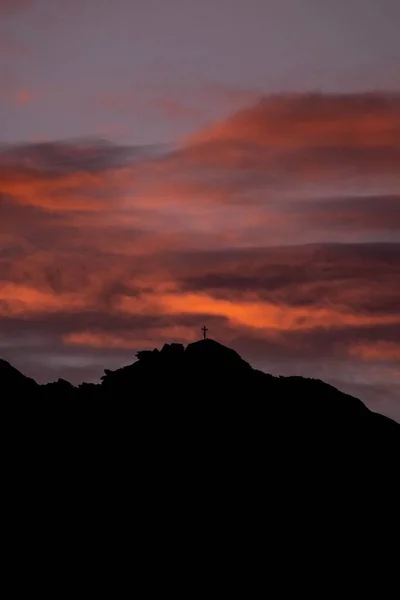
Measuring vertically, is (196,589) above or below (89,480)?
below

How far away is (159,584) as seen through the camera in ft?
593

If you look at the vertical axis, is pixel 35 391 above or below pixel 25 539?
above

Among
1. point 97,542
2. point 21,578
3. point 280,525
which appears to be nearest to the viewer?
point 21,578

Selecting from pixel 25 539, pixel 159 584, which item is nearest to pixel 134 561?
pixel 159 584

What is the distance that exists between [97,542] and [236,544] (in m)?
22.8

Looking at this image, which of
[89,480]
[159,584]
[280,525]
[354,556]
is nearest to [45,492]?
[89,480]

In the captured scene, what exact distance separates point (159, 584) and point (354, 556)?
1384 inches

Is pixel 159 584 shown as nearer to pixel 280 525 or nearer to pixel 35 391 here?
pixel 280 525

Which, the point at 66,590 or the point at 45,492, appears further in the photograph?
the point at 45,492

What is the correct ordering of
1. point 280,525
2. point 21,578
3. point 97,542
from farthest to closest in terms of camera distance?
point 280,525 < point 97,542 < point 21,578

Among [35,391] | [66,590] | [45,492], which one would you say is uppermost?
[35,391]

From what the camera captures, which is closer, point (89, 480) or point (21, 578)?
point (21, 578)

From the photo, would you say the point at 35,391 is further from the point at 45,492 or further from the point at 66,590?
the point at 66,590

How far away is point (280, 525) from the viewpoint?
652ft
